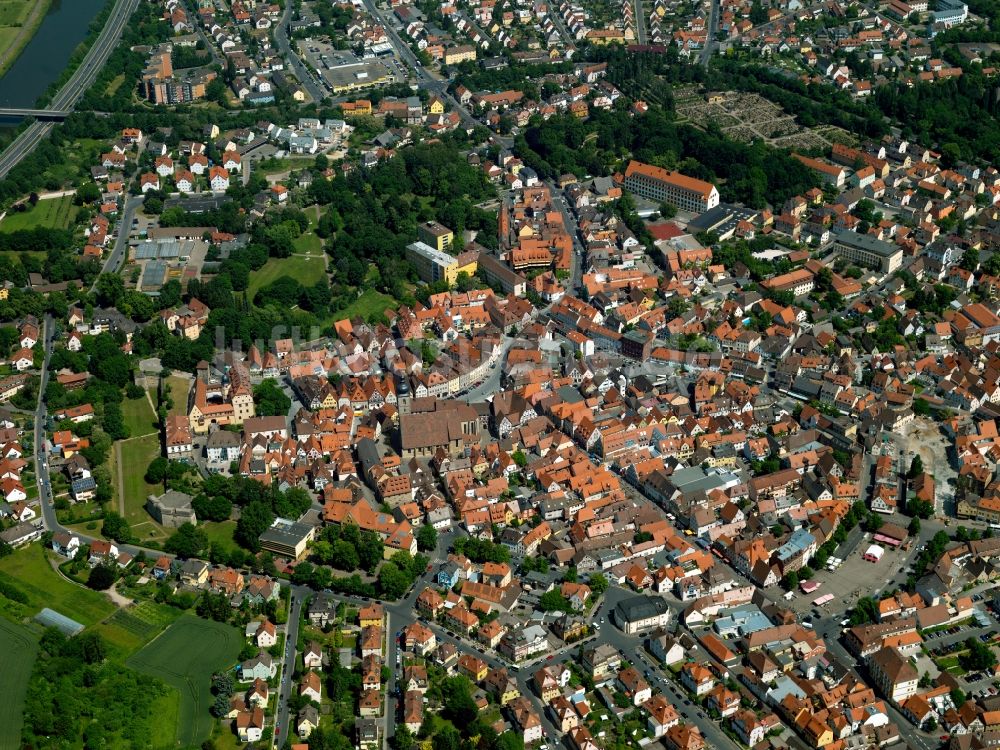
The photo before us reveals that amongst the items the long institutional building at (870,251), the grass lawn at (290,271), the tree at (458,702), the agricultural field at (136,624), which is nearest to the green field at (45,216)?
the grass lawn at (290,271)

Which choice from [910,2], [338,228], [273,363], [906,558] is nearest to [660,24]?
[910,2]

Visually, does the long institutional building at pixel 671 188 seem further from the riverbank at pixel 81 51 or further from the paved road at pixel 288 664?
the riverbank at pixel 81 51

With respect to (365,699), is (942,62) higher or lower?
higher

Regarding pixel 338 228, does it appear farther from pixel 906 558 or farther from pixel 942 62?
pixel 942 62

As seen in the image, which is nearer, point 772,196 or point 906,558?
point 906,558

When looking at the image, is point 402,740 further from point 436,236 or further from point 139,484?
point 436,236

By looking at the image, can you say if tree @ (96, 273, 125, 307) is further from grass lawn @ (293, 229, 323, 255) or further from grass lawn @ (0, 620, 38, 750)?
grass lawn @ (0, 620, 38, 750)

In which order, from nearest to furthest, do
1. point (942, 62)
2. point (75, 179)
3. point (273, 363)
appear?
point (273, 363), point (75, 179), point (942, 62)
